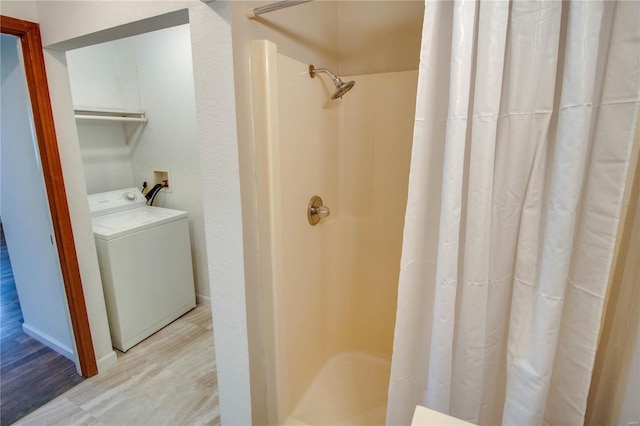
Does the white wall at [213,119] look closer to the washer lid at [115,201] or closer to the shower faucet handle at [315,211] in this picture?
the shower faucet handle at [315,211]

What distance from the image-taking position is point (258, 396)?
1.40 metres

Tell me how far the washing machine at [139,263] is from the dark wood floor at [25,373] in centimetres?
34

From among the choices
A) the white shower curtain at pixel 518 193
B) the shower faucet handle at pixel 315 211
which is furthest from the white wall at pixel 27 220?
the white shower curtain at pixel 518 193

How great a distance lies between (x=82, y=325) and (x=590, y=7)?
8.56 feet

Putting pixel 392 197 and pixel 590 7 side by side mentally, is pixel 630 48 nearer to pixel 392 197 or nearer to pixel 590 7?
pixel 590 7

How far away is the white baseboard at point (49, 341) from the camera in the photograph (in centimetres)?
210

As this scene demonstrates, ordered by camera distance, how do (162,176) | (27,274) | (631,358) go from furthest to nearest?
(162,176)
(27,274)
(631,358)

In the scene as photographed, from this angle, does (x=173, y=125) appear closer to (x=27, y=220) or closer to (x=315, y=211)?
(x=27, y=220)

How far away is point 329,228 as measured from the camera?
1.85 meters

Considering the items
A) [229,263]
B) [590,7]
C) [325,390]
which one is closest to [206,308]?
[325,390]

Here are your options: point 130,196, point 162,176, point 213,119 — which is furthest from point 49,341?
point 213,119

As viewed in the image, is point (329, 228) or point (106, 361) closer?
point (329, 228)

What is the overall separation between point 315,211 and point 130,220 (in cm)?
157

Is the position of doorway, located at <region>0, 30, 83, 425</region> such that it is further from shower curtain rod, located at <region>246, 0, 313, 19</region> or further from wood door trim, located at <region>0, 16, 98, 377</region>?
shower curtain rod, located at <region>246, 0, 313, 19</region>
